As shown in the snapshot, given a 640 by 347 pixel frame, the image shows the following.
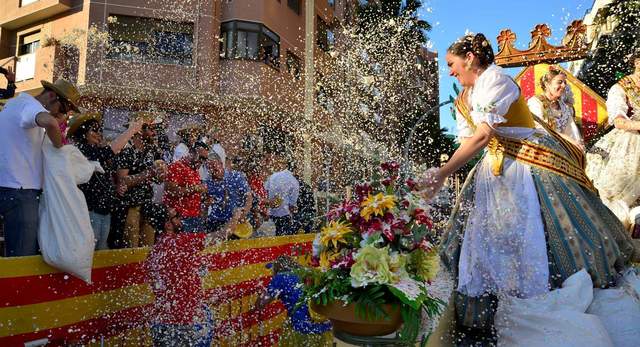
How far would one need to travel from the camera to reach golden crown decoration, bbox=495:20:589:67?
207 inches

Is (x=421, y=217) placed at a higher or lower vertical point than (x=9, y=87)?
lower

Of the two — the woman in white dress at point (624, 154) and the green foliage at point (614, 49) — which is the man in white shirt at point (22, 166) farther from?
the green foliage at point (614, 49)

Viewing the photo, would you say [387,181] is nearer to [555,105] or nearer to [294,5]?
[555,105]

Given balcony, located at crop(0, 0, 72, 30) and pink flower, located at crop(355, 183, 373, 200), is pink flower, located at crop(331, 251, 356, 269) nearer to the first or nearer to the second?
pink flower, located at crop(355, 183, 373, 200)

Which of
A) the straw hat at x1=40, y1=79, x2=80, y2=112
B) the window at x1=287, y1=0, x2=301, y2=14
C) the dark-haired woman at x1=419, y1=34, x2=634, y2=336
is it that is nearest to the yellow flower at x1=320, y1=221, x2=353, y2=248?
the dark-haired woman at x1=419, y1=34, x2=634, y2=336

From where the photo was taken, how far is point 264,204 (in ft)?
20.9

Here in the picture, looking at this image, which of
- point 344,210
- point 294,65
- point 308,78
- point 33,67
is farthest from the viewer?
point 294,65

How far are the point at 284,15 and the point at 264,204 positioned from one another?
51.2 ft

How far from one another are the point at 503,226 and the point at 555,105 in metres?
1.94

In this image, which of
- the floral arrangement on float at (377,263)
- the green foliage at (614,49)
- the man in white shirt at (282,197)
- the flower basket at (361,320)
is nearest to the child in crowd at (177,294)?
the floral arrangement on float at (377,263)

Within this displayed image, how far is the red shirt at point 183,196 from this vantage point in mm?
3893

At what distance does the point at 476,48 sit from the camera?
309cm

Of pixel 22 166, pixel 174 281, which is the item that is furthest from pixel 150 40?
pixel 174 281

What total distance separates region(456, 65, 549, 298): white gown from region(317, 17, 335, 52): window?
2077cm
